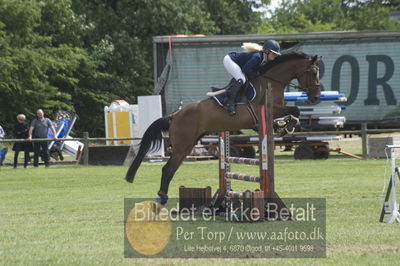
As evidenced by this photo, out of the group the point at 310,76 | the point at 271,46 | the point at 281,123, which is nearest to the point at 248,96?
the point at 281,123

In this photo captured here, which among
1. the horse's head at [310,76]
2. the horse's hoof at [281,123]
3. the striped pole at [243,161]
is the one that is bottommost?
the striped pole at [243,161]

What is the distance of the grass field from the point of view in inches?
318

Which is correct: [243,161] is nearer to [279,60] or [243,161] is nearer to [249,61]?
[249,61]

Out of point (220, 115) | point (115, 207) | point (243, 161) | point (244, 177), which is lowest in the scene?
point (115, 207)

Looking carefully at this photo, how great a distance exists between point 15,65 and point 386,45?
18409 millimetres

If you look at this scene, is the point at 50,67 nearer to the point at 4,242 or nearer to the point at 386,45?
the point at 386,45

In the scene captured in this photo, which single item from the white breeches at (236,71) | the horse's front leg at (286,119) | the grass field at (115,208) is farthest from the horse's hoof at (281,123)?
the grass field at (115,208)

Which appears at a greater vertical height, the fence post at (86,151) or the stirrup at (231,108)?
the stirrup at (231,108)

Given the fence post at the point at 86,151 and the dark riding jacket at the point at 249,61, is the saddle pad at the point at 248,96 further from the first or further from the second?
the fence post at the point at 86,151

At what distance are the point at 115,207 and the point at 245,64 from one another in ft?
10.1

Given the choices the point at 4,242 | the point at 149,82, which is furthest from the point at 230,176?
the point at 149,82

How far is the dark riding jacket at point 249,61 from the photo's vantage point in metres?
11.7

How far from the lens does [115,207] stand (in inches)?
512

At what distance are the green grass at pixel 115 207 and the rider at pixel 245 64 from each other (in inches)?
81.0
